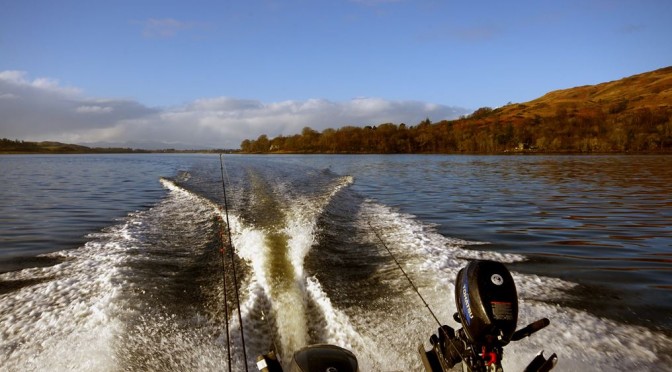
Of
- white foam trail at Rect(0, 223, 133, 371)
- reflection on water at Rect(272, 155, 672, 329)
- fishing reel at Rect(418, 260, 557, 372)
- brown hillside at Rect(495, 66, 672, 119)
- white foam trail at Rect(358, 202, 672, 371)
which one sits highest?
brown hillside at Rect(495, 66, 672, 119)

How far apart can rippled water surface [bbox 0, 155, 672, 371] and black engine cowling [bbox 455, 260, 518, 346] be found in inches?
53.0

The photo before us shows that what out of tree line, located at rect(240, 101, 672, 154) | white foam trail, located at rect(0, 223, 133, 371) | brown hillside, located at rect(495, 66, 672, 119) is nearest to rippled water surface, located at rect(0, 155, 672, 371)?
white foam trail, located at rect(0, 223, 133, 371)

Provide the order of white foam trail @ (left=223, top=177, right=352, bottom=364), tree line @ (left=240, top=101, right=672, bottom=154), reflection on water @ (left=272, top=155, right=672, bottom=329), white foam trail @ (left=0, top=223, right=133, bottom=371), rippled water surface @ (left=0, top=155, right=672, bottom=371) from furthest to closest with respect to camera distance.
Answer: tree line @ (left=240, top=101, right=672, bottom=154)
reflection on water @ (left=272, top=155, right=672, bottom=329)
white foam trail @ (left=223, top=177, right=352, bottom=364)
rippled water surface @ (left=0, top=155, right=672, bottom=371)
white foam trail @ (left=0, top=223, right=133, bottom=371)

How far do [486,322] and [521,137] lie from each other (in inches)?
4542

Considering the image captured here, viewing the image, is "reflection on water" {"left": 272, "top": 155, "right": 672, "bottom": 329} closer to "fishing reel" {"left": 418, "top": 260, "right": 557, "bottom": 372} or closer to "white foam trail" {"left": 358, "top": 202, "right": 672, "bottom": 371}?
"white foam trail" {"left": 358, "top": 202, "right": 672, "bottom": 371}

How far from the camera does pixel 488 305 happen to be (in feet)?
9.46

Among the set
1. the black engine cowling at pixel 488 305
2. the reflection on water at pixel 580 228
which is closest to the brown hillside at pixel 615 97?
the reflection on water at pixel 580 228

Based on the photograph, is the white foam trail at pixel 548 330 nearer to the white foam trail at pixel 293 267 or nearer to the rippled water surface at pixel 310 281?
the rippled water surface at pixel 310 281

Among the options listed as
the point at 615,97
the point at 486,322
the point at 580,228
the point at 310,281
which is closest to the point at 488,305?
the point at 486,322

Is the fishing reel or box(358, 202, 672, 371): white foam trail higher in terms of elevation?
the fishing reel

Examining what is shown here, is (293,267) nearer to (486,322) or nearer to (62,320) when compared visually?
(62,320)

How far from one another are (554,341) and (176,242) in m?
7.15

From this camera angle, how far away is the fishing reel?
2818mm

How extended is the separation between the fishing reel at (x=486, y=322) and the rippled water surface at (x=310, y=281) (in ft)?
3.84
